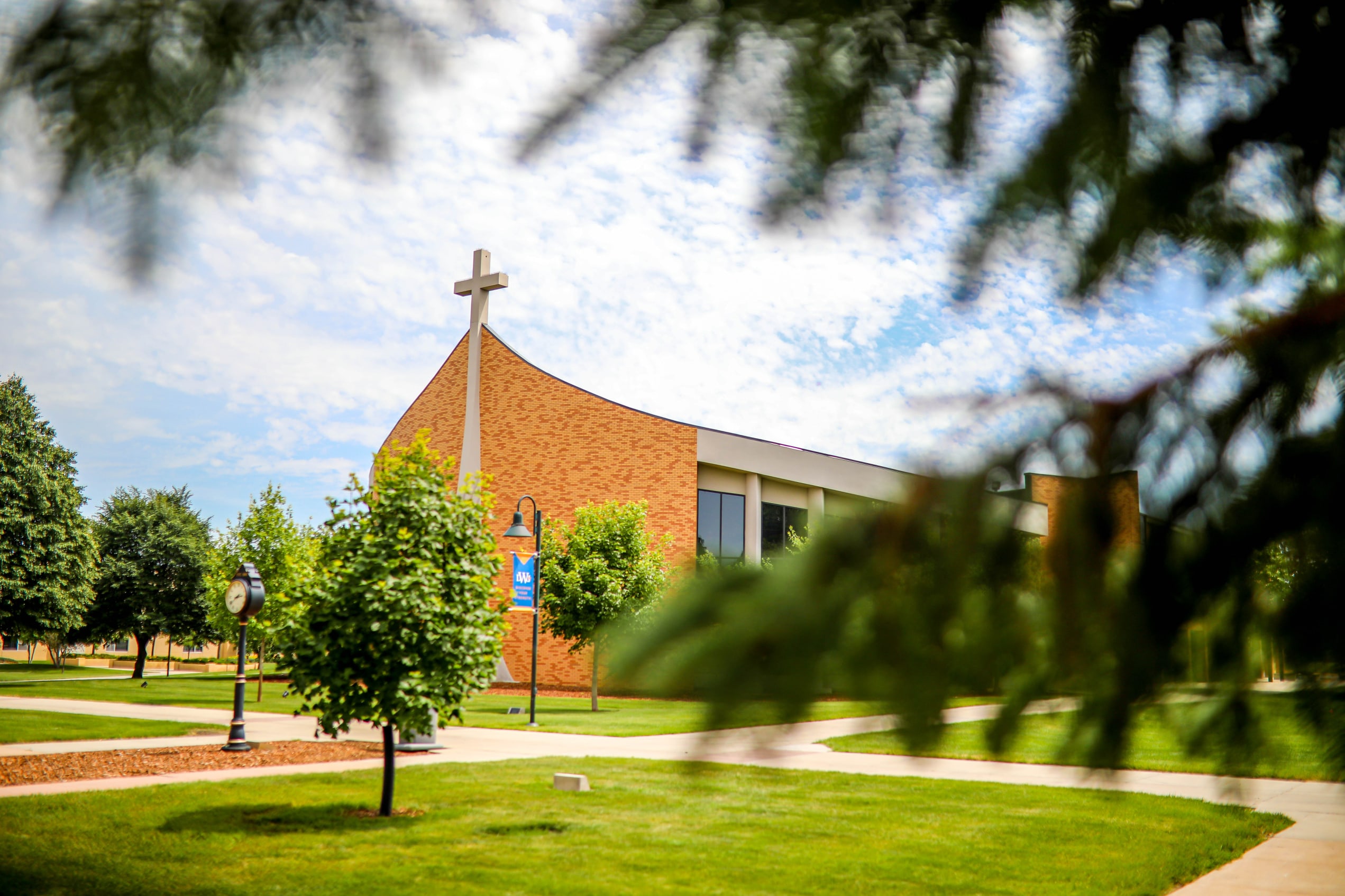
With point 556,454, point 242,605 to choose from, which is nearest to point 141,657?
point 556,454

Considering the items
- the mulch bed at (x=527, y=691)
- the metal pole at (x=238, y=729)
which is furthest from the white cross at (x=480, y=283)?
the metal pole at (x=238, y=729)

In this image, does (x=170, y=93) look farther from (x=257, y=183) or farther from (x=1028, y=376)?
(x=1028, y=376)

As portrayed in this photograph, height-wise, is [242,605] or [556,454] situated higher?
[556,454]

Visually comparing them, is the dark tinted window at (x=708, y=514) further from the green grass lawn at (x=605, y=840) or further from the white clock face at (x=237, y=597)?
the green grass lawn at (x=605, y=840)

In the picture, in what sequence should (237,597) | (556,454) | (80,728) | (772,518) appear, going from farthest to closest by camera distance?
(556,454) < (772,518) < (80,728) < (237,597)

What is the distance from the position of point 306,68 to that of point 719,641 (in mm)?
1268

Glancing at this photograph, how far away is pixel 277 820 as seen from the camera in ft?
25.7

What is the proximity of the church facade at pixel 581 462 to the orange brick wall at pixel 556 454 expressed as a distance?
39mm

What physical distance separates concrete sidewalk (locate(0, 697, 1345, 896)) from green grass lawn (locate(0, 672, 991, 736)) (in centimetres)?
101

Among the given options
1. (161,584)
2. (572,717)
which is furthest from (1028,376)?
(161,584)

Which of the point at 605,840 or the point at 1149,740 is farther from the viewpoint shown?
the point at 605,840

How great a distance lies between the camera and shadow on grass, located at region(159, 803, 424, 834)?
24.3ft

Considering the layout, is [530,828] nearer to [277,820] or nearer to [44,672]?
[277,820]

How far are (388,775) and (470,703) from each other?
1592 centimetres
